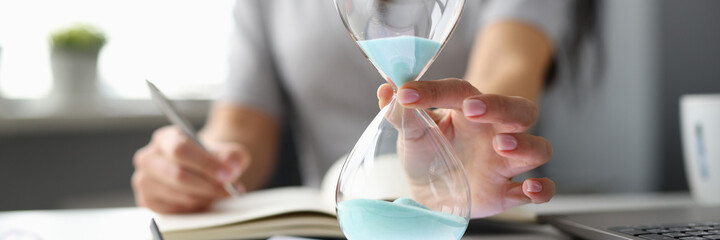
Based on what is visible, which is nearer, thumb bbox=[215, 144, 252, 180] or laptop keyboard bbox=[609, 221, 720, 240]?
laptop keyboard bbox=[609, 221, 720, 240]

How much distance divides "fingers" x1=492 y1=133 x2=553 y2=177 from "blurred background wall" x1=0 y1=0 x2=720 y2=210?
107 cm

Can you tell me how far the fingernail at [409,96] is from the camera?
38 centimetres

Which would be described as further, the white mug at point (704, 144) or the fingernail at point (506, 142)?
the white mug at point (704, 144)

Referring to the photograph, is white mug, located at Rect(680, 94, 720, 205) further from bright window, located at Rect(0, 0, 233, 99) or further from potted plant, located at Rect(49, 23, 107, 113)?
potted plant, located at Rect(49, 23, 107, 113)

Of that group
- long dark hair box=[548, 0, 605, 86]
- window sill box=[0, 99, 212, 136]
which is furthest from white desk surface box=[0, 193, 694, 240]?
window sill box=[0, 99, 212, 136]

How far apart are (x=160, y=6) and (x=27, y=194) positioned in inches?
27.2

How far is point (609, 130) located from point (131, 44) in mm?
1520

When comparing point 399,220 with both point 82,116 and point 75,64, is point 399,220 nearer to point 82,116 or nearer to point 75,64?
point 82,116

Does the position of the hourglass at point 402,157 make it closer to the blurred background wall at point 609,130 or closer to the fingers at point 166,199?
the fingers at point 166,199

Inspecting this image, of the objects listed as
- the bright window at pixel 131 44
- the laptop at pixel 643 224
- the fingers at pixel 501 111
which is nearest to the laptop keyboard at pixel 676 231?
the laptop at pixel 643 224

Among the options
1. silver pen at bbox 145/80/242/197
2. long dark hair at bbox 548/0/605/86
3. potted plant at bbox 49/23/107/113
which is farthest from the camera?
potted plant at bbox 49/23/107/113

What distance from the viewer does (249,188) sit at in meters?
1.15

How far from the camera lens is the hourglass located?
1.23 feet

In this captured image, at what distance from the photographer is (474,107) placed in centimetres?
41
